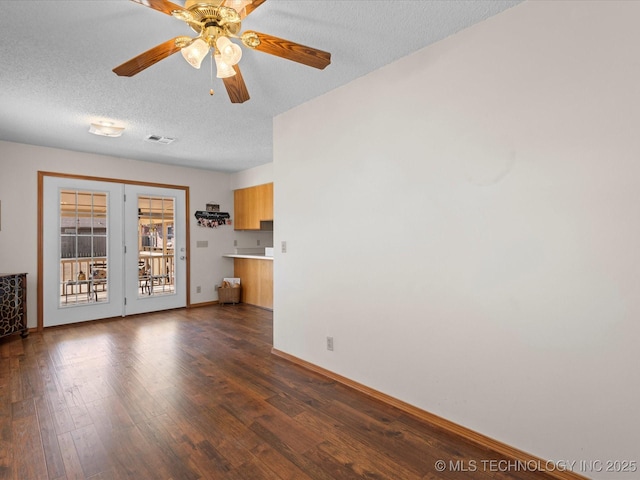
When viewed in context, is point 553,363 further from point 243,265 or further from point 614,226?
point 243,265

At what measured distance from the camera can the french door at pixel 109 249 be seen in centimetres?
454

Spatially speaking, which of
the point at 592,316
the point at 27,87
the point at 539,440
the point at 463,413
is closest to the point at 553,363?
the point at 592,316

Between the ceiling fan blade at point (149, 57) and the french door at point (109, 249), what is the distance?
3.65 m

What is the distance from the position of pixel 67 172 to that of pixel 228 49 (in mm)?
4227

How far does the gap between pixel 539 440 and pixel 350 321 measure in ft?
4.53

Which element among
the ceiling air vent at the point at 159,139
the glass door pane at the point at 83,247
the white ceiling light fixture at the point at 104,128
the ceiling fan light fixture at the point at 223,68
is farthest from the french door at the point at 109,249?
the ceiling fan light fixture at the point at 223,68

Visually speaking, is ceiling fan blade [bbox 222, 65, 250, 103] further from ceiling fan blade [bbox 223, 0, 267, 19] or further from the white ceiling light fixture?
the white ceiling light fixture

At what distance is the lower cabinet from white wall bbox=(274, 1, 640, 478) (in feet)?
9.49

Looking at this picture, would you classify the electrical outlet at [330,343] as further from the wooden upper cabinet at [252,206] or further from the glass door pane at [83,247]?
the glass door pane at [83,247]

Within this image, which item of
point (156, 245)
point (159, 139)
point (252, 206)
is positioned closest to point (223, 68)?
point (159, 139)

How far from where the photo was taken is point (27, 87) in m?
2.70

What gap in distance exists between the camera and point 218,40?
1711 mm

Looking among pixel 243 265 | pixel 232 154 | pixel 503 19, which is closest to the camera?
pixel 503 19

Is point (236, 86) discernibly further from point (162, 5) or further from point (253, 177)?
point (253, 177)
